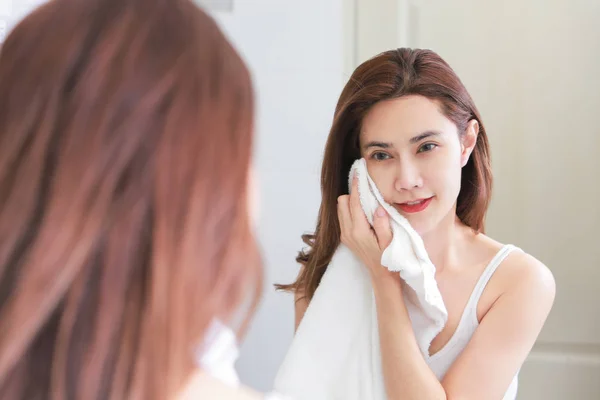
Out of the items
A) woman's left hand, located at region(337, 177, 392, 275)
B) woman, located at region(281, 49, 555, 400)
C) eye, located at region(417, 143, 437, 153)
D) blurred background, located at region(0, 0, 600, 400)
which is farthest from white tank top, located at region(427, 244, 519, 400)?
blurred background, located at region(0, 0, 600, 400)

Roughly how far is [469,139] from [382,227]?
0.21 m

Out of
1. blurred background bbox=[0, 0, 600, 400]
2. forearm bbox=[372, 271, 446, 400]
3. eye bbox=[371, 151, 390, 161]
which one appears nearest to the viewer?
forearm bbox=[372, 271, 446, 400]

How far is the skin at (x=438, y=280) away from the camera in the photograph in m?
0.96

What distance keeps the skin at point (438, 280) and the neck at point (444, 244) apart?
23 millimetres

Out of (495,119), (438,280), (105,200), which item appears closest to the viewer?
(105,200)

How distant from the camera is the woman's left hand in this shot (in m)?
1.03

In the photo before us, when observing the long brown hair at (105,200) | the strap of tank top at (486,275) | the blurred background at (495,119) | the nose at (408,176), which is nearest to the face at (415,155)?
the nose at (408,176)

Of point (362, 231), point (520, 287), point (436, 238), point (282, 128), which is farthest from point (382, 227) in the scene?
point (282, 128)

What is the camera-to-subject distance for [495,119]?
136 centimetres

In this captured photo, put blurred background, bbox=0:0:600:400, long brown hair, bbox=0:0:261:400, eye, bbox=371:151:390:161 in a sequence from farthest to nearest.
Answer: blurred background, bbox=0:0:600:400 < eye, bbox=371:151:390:161 < long brown hair, bbox=0:0:261:400

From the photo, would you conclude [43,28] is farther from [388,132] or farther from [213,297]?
[388,132]

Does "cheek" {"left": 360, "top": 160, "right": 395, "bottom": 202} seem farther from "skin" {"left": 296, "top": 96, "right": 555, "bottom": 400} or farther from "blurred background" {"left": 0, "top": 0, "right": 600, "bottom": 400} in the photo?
"blurred background" {"left": 0, "top": 0, "right": 600, "bottom": 400}

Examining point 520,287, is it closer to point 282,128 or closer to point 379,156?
point 379,156

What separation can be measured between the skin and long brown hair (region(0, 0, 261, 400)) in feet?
1.94
